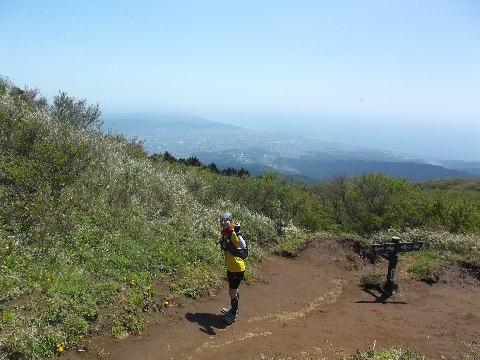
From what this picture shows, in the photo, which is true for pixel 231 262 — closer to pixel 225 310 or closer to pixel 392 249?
pixel 225 310

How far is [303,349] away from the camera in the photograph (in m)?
6.78

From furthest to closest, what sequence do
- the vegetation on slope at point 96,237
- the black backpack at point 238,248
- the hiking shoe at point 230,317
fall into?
the hiking shoe at point 230,317
the black backpack at point 238,248
the vegetation on slope at point 96,237

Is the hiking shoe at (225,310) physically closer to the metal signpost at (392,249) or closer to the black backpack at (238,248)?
the black backpack at (238,248)

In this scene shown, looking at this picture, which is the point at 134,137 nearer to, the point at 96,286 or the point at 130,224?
the point at 130,224

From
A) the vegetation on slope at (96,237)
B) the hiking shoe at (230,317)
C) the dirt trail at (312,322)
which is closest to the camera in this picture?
the vegetation on slope at (96,237)

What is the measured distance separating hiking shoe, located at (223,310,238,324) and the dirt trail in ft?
0.44

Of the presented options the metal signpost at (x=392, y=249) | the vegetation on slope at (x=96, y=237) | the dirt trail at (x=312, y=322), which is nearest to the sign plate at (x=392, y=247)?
the metal signpost at (x=392, y=249)

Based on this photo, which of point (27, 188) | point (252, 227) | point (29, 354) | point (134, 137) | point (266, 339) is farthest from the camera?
point (134, 137)

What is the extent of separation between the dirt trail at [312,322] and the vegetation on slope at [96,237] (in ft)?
1.60

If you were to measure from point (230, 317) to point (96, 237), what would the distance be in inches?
150

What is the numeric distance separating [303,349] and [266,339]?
0.72m

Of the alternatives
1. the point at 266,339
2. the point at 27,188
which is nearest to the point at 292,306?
the point at 266,339

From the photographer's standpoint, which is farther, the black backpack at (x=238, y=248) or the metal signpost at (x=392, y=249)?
the metal signpost at (x=392, y=249)

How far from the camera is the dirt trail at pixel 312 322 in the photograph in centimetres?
656
